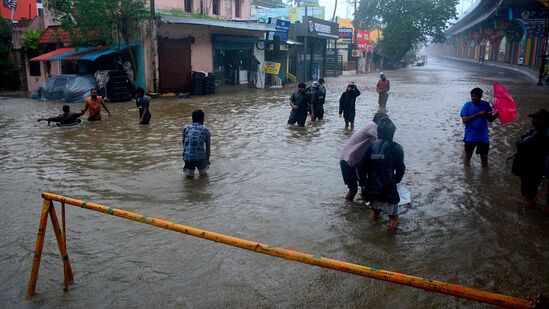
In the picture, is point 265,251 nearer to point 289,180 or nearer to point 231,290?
point 231,290

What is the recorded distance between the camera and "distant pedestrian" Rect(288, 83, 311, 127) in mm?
12891

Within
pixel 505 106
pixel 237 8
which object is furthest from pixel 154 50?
pixel 505 106

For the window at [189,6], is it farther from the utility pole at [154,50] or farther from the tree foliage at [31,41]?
the tree foliage at [31,41]

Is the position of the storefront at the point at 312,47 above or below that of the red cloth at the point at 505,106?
above

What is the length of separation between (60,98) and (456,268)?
20.4 metres

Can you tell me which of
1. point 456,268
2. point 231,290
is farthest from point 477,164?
point 231,290

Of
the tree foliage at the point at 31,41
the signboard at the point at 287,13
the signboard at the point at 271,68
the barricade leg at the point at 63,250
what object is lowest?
the barricade leg at the point at 63,250

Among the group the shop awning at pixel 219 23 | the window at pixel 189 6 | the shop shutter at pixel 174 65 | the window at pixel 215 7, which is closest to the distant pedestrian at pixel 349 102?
the shop awning at pixel 219 23

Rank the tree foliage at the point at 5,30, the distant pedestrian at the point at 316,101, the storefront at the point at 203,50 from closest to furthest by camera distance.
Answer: the distant pedestrian at the point at 316,101
the storefront at the point at 203,50
the tree foliage at the point at 5,30

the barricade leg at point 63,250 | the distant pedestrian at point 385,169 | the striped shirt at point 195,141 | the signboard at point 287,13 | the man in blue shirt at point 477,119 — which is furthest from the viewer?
the signboard at point 287,13

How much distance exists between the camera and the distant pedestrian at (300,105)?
1289 cm

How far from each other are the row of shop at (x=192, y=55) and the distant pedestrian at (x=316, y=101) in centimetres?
1034

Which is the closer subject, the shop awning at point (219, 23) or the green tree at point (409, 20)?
the shop awning at point (219, 23)

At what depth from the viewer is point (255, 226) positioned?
5.66 meters
